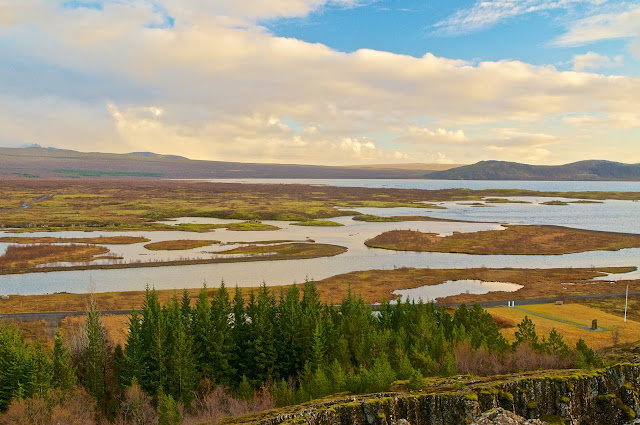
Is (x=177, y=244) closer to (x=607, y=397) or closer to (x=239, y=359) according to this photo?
(x=239, y=359)

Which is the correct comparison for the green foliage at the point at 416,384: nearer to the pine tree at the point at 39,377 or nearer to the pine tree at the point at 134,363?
the pine tree at the point at 134,363

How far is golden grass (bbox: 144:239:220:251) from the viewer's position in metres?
117

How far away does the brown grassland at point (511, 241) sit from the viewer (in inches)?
4719

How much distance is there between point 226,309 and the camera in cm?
5262

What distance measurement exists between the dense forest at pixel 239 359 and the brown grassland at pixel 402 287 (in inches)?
542

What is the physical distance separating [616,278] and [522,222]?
79.1 metres

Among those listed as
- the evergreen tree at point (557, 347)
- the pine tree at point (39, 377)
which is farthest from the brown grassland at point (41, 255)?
the evergreen tree at point (557, 347)

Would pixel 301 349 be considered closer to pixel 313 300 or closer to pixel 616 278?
pixel 313 300

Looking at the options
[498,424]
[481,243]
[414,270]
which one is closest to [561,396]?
[498,424]

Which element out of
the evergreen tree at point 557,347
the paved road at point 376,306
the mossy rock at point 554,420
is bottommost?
the paved road at point 376,306

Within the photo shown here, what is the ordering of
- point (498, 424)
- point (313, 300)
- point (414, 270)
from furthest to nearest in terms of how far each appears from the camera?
1. point (414, 270)
2. point (313, 300)
3. point (498, 424)

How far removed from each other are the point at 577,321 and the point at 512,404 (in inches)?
1696

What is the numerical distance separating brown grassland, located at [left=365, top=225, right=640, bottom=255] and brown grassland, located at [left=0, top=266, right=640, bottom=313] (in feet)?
74.1

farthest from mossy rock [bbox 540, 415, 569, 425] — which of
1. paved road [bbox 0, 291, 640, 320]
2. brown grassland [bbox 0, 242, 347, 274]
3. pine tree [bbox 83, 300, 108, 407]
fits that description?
brown grassland [bbox 0, 242, 347, 274]
